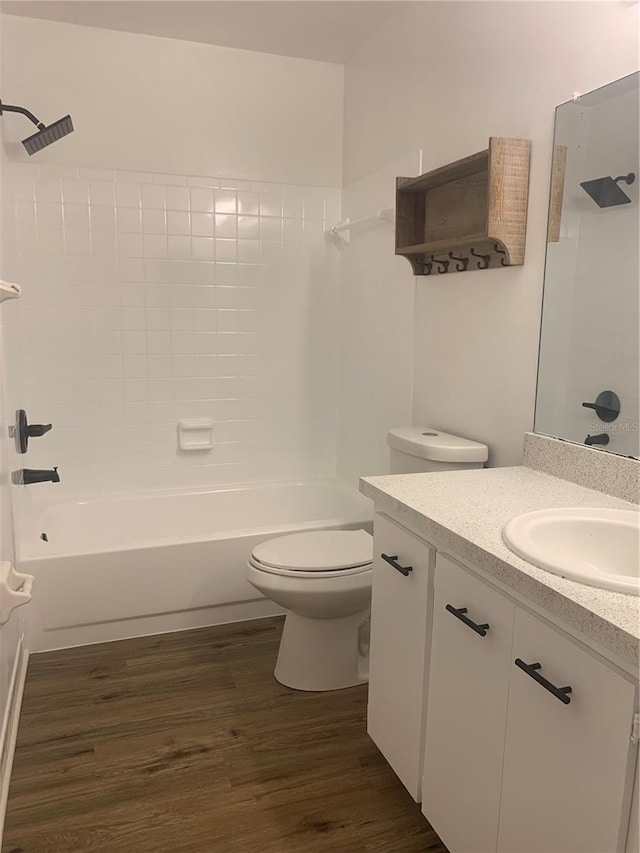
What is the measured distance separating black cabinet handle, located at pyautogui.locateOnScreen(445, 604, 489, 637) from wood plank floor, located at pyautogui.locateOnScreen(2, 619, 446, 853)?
68 cm

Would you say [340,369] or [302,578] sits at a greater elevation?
[340,369]

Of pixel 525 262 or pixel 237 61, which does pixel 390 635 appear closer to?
pixel 525 262

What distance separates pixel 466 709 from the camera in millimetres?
1328

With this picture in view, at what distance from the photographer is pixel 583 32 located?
1.66 meters

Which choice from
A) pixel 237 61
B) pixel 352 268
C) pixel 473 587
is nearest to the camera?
pixel 473 587

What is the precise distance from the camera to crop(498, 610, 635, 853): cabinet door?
94 cm

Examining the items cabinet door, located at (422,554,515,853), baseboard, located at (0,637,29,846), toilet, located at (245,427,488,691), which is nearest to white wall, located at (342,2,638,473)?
toilet, located at (245,427,488,691)

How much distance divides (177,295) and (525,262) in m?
1.73

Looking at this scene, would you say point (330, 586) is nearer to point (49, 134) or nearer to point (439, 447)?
point (439, 447)

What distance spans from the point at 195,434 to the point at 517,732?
2.33 m

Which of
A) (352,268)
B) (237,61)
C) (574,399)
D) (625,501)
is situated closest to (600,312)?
(574,399)

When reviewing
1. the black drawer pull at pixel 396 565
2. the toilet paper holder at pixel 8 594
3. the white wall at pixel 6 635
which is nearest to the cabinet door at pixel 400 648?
the black drawer pull at pixel 396 565

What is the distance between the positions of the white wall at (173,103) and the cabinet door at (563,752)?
264 centimetres

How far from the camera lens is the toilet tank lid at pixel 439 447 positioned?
212 centimetres
